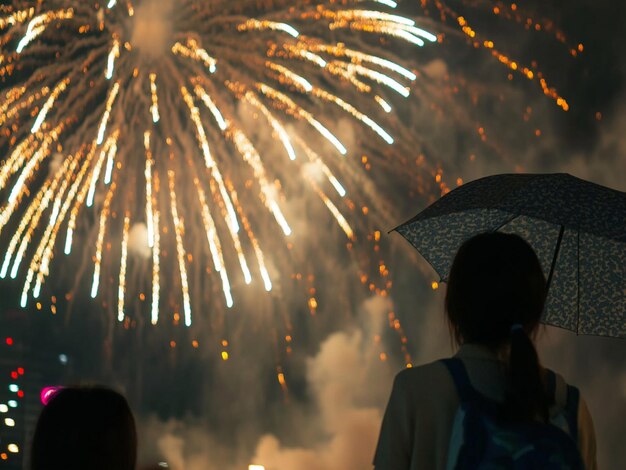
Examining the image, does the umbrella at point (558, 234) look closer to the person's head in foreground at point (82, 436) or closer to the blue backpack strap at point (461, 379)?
the blue backpack strap at point (461, 379)

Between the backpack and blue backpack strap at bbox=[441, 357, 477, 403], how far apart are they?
0.03m

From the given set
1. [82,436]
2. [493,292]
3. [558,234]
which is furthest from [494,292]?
[558,234]

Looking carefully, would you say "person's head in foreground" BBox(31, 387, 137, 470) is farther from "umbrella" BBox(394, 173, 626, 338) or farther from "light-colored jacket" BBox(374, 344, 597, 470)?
"umbrella" BBox(394, 173, 626, 338)

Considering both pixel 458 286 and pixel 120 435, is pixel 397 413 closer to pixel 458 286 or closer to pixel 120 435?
pixel 458 286

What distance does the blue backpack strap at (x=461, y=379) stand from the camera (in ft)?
9.31

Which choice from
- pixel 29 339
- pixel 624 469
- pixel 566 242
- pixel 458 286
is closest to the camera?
pixel 458 286

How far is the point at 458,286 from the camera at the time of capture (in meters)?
2.94

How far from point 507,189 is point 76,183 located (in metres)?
14.6

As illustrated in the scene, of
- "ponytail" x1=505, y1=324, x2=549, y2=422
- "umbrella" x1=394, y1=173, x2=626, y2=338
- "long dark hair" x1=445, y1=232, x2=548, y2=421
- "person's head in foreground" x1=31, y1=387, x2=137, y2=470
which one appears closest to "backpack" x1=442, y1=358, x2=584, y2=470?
"ponytail" x1=505, y1=324, x2=549, y2=422

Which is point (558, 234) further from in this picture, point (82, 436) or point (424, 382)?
point (82, 436)

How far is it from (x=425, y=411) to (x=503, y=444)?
23cm

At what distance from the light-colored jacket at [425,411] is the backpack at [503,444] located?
8cm

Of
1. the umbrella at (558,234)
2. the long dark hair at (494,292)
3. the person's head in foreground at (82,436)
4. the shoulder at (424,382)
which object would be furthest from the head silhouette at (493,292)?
the umbrella at (558,234)

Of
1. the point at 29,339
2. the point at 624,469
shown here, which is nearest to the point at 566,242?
the point at 624,469
